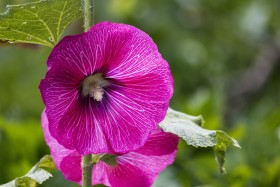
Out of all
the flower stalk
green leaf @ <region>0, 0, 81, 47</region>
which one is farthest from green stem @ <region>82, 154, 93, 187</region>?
green leaf @ <region>0, 0, 81, 47</region>

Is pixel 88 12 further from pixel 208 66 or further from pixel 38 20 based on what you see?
pixel 208 66

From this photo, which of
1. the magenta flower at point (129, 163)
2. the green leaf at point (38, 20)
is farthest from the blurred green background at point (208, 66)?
the green leaf at point (38, 20)

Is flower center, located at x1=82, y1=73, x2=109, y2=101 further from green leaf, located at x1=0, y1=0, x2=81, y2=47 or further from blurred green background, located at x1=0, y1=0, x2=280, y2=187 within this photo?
blurred green background, located at x1=0, y1=0, x2=280, y2=187

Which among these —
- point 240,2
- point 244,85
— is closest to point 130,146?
point 244,85

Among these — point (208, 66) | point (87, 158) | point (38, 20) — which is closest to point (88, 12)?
point (38, 20)

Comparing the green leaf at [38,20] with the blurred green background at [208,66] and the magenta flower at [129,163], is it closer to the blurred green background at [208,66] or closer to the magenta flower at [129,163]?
the magenta flower at [129,163]

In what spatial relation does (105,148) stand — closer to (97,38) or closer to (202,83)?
(97,38)
